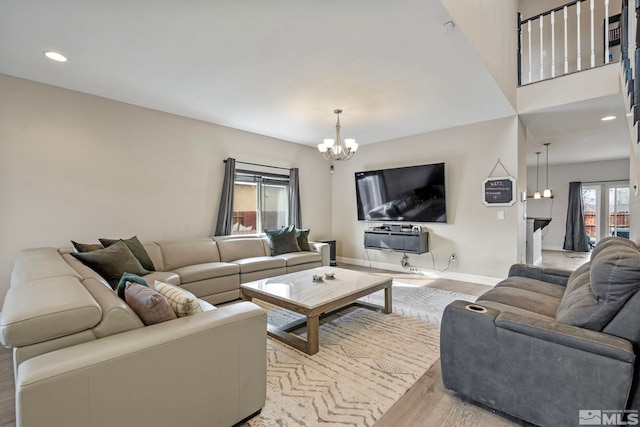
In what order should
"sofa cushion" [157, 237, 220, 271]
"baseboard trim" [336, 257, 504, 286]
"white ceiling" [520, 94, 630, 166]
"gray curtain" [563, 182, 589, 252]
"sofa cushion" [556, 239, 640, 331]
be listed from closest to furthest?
"sofa cushion" [556, 239, 640, 331] < "sofa cushion" [157, 237, 220, 271] < "white ceiling" [520, 94, 630, 166] < "baseboard trim" [336, 257, 504, 286] < "gray curtain" [563, 182, 589, 252]

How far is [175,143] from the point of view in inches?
168

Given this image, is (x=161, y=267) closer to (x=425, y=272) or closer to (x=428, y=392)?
(x=428, y=392)

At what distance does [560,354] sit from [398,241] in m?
3.87

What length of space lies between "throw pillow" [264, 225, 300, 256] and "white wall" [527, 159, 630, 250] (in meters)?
7.97

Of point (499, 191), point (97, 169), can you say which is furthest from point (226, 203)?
point (499, 191)

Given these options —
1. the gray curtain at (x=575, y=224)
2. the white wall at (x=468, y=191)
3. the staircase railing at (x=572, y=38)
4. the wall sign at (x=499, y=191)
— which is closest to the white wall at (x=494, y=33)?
the white wall at (x=468, y=191)

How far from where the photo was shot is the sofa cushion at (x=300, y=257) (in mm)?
4464

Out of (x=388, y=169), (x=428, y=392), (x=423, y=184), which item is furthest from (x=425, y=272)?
(x=428, y=392)

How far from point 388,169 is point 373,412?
14.8ft

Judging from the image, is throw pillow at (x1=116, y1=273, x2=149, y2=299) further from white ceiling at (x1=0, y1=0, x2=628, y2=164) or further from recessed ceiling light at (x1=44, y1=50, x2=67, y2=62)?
recessed ceiling light at (x1=44, y1=50, x2=67, y2=62)

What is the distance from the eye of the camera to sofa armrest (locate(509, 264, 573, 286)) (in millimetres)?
2689

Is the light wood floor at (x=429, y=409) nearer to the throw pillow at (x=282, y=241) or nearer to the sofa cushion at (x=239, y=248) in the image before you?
the sofa cushion at (x=239, y=248)

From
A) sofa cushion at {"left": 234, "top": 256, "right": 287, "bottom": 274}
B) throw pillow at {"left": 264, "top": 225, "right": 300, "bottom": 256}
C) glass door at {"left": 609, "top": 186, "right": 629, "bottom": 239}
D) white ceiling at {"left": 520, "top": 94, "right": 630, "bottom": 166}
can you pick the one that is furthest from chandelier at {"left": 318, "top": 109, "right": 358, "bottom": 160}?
glass door at {"left": 609, "top": 186, "right": 629, "bottom": 239}

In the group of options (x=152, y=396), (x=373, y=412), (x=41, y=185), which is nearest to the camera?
(x=152, y=396)
